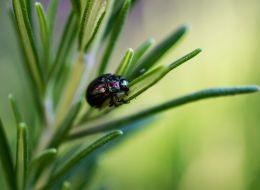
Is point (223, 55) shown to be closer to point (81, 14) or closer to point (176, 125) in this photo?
point (176, 125)

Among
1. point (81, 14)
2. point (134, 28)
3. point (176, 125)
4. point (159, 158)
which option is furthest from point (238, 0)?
point (81, 14)

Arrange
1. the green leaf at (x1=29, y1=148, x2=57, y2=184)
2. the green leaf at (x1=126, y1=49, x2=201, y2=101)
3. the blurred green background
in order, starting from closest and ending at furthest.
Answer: the green leaf at (x1=126, y1=49, x2=201, y2=101)
the green leaf at (x1=29, y1=148, x2=57, y2=184)
the blurred green background

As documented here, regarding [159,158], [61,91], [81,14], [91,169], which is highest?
[81,14]

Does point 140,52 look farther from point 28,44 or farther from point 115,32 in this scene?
point 28,44

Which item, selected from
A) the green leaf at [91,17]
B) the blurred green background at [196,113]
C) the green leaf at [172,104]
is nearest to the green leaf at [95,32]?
the green leaf at [91,17]

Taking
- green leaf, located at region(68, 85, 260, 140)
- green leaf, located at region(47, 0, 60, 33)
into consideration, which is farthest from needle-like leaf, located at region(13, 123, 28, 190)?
green leaf, located at region(47, 0, 60, 33)

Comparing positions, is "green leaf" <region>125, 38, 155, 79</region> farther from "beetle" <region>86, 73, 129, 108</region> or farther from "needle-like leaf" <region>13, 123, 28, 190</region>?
"needle-like leaf" <region>13, 123, 28, 190</region>

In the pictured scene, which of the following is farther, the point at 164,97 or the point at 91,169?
the point at 164,97
